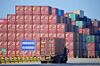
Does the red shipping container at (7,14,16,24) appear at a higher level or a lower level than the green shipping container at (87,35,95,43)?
higher

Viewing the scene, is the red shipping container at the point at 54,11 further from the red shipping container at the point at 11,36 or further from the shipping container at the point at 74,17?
the shipping container at the point at 74,17

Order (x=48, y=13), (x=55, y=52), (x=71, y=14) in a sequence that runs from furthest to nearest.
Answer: (x=71, y=14) < (x=48, y=13) < (x=55, y=52)

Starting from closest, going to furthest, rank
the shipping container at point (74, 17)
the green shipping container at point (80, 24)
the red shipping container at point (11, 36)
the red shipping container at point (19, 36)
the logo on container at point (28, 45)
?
the logo on container at point (28, 45) → the red shipping container at point (19, 36) → the red shipping container at point (11, 36) → the green shipping container at point (80, 24) → the shipping container at point (74, 17)

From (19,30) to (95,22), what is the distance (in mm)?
38299

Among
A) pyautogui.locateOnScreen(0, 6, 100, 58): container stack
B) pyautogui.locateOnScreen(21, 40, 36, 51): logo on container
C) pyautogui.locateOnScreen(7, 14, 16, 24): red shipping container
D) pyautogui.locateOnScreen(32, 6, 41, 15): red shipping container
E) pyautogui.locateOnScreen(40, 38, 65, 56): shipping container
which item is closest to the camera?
pyautogui.locateOnScreen(40, 38, 65, 56): shipping container

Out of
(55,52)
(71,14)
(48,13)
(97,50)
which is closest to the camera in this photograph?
(55,52)

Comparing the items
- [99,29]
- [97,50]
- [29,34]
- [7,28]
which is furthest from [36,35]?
[99,29]

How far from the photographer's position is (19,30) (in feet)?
358

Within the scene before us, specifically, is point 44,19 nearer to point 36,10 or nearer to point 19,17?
point 36,10

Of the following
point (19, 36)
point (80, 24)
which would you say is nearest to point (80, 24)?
point (80, 24)

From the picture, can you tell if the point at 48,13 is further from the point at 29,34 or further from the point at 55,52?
the point at 55,52

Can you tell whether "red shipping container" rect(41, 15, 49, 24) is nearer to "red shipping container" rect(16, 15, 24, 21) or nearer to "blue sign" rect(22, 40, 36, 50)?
"red shipping container" rect(16, 15, 24, 21)

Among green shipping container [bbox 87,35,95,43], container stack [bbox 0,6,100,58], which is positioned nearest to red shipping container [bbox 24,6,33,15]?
container stack [bbox 0,6,100,58]

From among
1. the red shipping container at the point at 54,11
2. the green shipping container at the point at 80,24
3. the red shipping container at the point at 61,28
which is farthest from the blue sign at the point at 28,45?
the green shipping container at the point at 80,24
